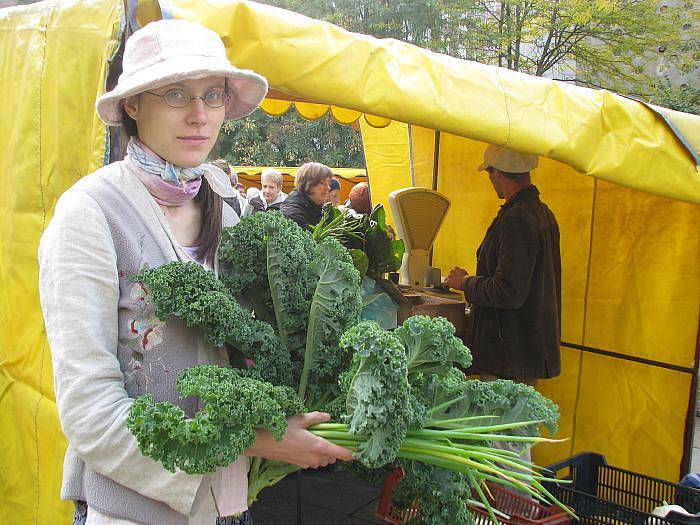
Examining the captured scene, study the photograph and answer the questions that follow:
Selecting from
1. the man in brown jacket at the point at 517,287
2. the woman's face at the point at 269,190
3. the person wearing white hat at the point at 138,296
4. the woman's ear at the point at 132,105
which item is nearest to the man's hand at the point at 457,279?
the man in brown jacket at the point at 517,287

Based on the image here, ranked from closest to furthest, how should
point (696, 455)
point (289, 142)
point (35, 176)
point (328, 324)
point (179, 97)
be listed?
point (179, 97)
point (328, 324)
point (35, 176)
point (696, 455)
point (289, 142)

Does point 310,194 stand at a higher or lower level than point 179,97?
lower

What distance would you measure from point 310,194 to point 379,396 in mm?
3777

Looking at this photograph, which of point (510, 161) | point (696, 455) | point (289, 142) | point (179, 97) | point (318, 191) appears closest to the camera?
point (179, 97)

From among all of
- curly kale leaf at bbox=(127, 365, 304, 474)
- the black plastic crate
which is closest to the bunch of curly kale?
curly kale leaf at bbox=(127, 365, 304, 474)

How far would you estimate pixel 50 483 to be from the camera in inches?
100

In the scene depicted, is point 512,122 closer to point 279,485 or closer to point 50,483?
point 50,483

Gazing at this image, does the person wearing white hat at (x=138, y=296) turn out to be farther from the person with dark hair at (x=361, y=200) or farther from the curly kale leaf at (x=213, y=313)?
the person with dark hair at (x=361, y=200)

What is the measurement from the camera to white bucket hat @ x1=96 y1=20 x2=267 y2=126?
1440 millimetres

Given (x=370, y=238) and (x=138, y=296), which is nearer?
(x=138, y=296)

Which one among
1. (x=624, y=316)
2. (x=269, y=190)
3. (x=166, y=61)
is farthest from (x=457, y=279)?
(x=269, y=190)

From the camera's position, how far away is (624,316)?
4352 mm

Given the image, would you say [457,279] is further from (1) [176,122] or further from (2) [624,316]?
(1) [176,122]

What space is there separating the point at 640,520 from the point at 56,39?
3008 millimetres
